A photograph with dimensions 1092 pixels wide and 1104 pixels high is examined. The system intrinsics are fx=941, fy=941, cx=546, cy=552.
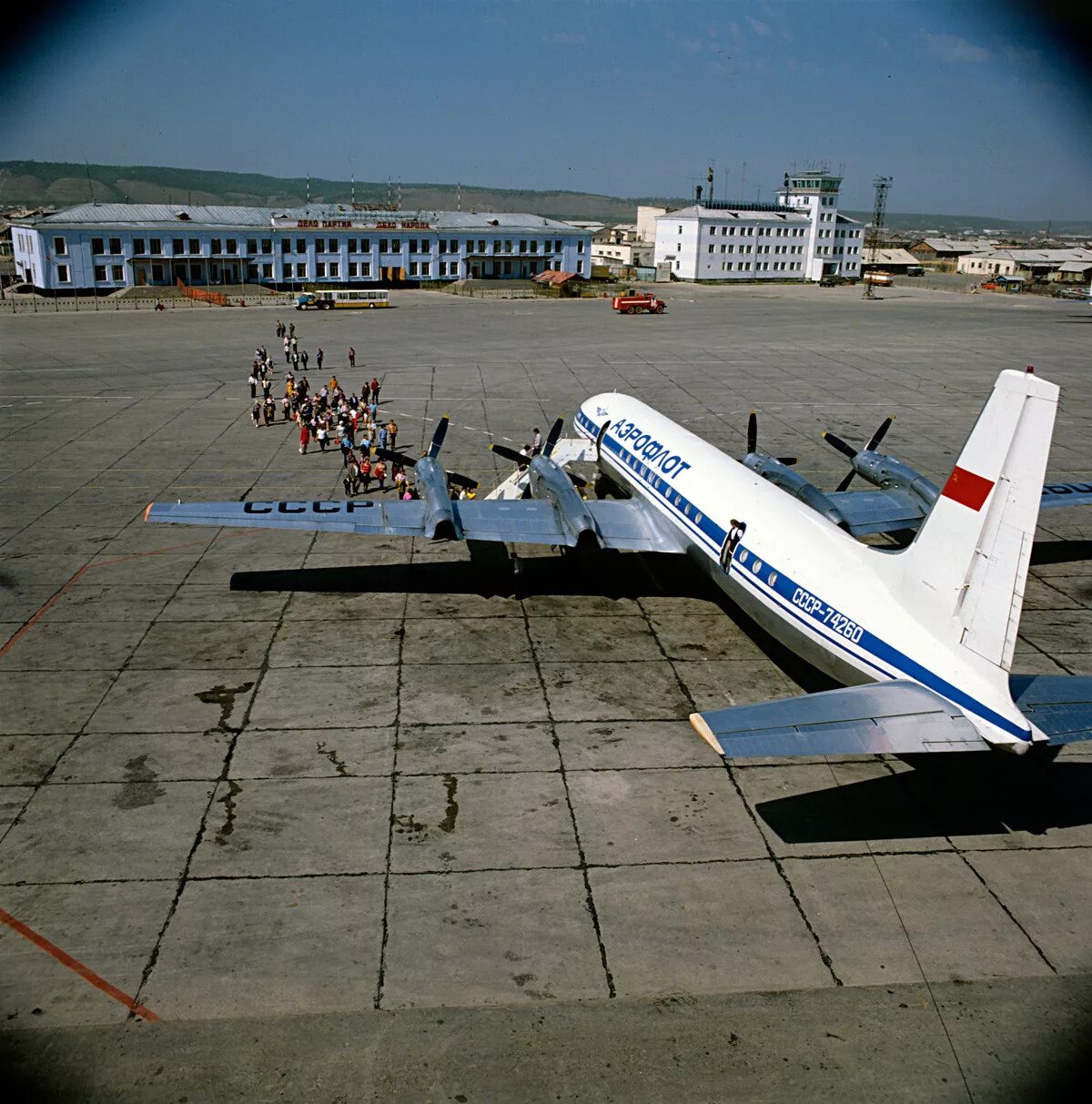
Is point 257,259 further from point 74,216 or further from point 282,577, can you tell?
point 282,577

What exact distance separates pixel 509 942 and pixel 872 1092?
17.4 feet

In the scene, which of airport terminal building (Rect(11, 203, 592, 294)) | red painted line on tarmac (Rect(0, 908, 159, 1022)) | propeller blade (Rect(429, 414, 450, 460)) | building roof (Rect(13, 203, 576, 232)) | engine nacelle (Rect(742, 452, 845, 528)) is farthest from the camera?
building roof (Rect(13, 203, 576, 232))

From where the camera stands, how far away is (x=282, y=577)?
92.9 ft

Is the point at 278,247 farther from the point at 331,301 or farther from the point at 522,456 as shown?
the point at 522,456

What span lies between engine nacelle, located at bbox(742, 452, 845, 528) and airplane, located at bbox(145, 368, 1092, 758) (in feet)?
0.21

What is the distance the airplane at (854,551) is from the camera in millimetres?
15055

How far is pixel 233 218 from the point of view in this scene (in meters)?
123

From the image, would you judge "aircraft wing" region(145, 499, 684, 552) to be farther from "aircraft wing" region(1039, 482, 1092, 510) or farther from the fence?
A: the fence

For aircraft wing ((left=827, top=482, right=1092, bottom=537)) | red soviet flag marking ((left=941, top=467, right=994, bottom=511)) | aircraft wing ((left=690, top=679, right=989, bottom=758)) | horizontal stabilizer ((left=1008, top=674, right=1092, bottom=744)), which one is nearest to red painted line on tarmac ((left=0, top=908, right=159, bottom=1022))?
aircraft wing ((left=690, top=679, right=989, bottom=758))

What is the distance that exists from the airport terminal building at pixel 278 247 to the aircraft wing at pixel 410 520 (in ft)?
319

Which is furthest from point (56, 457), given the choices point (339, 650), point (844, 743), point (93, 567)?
point (844, 743)

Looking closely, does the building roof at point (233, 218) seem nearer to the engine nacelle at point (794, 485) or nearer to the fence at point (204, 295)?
the fence at point (204, 295)

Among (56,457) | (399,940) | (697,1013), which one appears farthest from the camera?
(56,457)

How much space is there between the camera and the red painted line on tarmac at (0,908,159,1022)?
42.1ft
